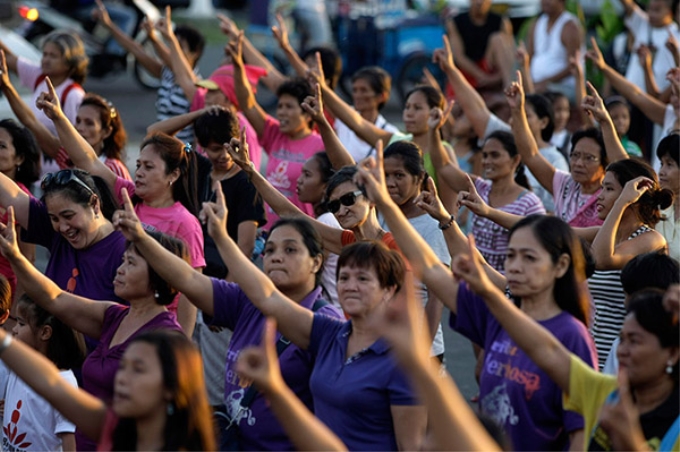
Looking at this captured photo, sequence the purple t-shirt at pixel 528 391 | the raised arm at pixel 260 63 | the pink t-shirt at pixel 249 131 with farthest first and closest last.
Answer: the raised arm at pixel 260 63, the pink t-shirt at pixel 249 131, the purple t-shirt at pixel 528 391

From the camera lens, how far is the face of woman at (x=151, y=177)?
20.7ft

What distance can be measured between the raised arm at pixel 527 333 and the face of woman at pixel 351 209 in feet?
6.28

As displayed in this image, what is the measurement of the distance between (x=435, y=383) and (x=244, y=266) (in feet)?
5.56

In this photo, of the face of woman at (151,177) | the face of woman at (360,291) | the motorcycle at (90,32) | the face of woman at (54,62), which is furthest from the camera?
the motorcycle at (90,32)

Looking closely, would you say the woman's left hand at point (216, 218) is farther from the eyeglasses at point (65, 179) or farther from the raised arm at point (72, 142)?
the raised arm at point (72, 142)

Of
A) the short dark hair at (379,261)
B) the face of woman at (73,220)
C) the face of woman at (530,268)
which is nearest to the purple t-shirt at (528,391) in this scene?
the face of woman at (530,268)

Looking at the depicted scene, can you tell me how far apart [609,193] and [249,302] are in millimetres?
2145

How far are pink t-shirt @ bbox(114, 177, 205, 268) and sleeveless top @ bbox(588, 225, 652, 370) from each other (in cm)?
184

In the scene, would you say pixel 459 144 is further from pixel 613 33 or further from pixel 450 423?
pixel 450 423

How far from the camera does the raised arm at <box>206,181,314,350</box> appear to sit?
4543 mm

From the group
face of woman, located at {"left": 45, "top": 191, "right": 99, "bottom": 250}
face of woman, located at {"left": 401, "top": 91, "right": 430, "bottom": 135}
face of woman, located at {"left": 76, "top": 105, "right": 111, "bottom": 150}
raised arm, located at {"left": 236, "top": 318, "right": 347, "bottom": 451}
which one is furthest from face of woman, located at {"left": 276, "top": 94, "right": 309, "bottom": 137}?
raised arm, located at {"left": 236, "top": 318, "right": 347, "bottom": 451}

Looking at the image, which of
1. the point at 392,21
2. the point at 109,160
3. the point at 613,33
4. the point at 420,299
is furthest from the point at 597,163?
the point at 392,21

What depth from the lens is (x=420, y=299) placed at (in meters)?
Result: 6.00

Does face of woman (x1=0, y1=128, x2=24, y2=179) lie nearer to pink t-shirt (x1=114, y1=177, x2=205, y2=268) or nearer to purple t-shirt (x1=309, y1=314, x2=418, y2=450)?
pink t-shirt (x1=114, y1=177, x2=205, y2=268)
